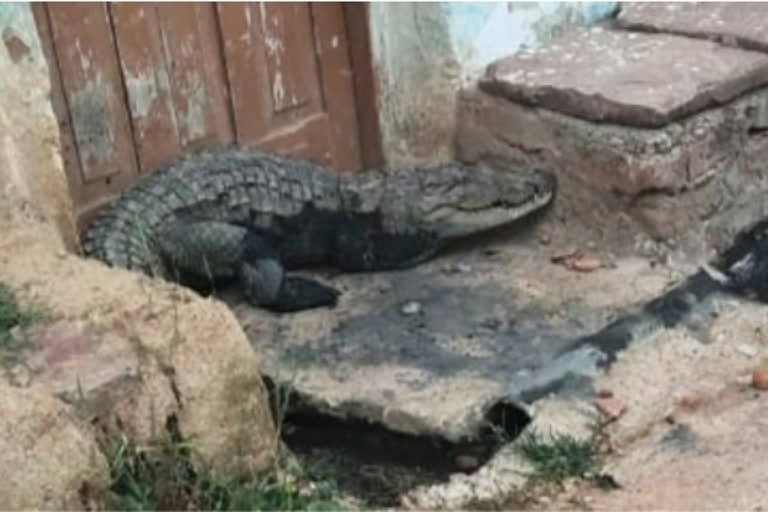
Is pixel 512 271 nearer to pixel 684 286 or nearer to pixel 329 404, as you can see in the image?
pixel 684 286

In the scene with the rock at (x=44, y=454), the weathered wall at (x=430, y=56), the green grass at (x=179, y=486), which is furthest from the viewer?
the weathered wall at (x=430, y=56)

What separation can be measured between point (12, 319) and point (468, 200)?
1830mm

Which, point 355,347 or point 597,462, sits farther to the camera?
point 355,347

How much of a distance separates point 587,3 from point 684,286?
1.31 m

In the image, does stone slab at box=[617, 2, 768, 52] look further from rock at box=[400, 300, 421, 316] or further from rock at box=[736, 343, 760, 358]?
rock at box=[400, 300, 421, 316]

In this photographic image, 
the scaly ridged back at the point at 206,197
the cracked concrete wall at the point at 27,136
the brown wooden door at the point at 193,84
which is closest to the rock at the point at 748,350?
the scaly ridged back at the point at 206,197

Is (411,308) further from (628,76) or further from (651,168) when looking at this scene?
(628,76)

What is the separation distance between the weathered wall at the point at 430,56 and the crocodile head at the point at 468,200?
31cm

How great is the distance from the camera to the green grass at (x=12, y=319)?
11.9ft

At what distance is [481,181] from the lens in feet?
16.9

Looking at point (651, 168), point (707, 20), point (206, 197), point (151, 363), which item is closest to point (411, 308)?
point (206, 197)

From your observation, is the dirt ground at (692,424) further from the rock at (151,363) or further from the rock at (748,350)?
the rock at (151,363)

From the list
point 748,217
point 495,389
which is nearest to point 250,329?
point 495,389

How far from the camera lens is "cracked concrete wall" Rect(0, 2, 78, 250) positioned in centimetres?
414
